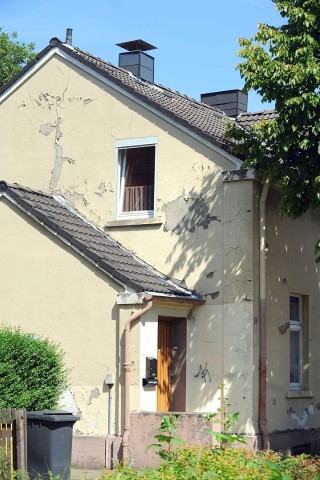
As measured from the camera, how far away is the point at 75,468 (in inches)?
611

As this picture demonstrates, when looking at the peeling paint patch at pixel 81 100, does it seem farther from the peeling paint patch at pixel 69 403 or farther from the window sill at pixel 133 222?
the peeling paint patch at pixel 69 403

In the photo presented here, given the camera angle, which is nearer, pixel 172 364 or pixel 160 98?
pixel 172 364

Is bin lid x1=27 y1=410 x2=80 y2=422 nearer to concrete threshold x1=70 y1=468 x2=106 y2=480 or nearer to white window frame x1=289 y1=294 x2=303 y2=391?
concrete threshold x1=70 y1=468 x2=106 y2=480

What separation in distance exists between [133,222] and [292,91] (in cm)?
451

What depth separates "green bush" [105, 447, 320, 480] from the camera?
8285 millimetres

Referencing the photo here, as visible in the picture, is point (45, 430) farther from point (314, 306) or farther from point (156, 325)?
point (314, 306)

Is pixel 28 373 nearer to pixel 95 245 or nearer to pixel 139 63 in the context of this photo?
pixel 95 245

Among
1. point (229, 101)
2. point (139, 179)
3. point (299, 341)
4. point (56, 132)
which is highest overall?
point (229, 101)

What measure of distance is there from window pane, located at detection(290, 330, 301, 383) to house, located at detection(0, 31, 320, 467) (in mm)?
40

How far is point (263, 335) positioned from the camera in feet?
53.5

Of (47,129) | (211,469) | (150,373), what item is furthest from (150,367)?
(211,469)

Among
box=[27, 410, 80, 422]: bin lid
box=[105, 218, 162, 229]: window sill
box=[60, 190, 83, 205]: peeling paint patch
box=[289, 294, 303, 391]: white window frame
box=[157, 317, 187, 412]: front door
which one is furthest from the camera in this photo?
box=[60, 190, 83, 205]: peeling paint patch

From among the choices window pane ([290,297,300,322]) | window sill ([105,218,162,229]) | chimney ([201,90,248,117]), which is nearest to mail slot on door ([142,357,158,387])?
window sill ([105,218,162,229])

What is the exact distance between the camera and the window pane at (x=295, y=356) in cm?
1809
